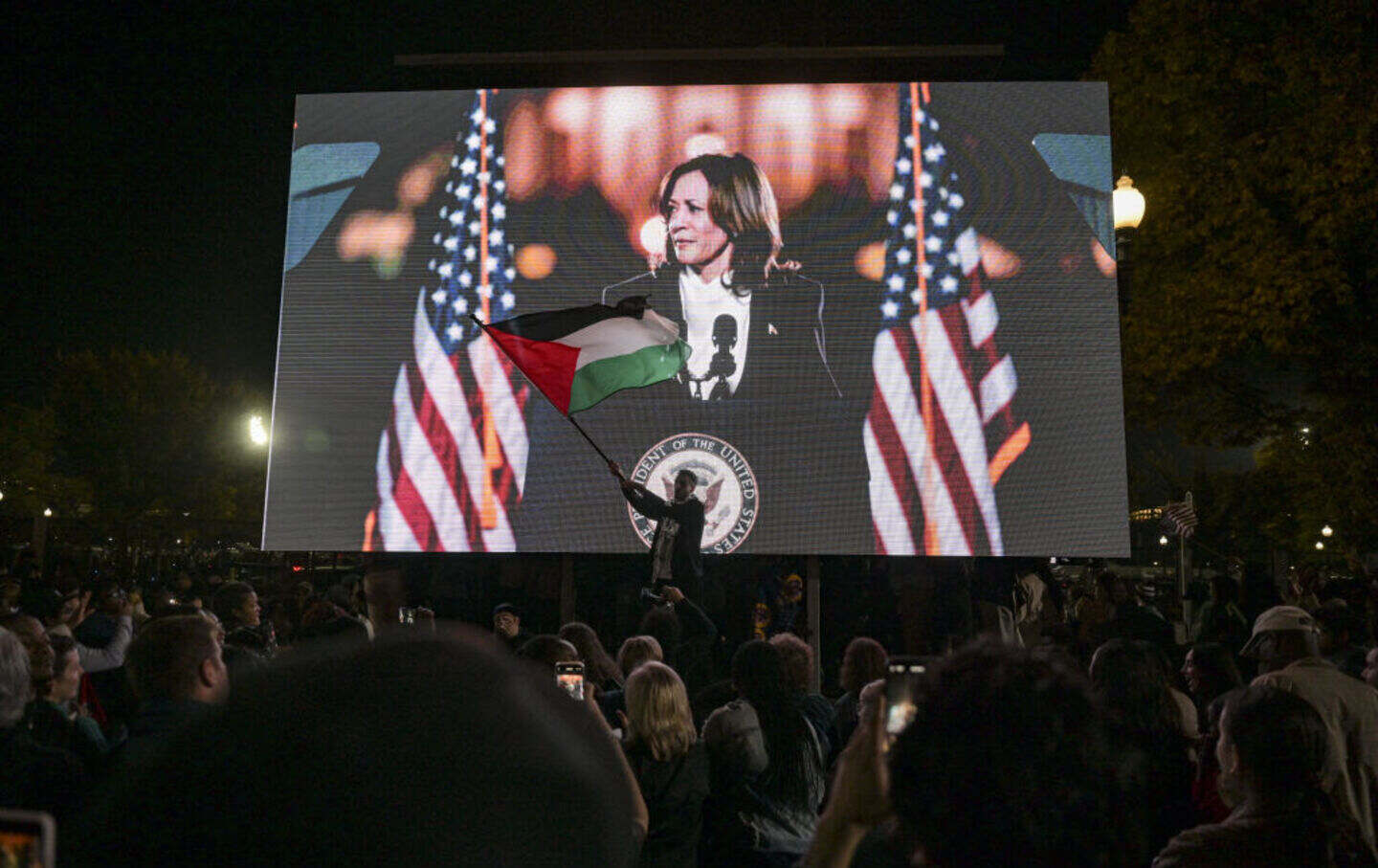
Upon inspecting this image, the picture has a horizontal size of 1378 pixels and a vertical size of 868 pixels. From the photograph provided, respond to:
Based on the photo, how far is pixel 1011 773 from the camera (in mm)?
1460

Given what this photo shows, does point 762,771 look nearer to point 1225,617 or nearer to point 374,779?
point 374,779

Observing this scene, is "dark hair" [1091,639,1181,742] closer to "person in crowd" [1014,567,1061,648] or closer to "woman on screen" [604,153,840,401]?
"person in crowd" [1014,567,1061,648]

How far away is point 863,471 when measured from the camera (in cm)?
1135

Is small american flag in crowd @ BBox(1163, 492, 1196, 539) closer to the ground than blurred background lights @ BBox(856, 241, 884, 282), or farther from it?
closer to the ground

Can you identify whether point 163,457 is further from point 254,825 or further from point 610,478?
point 254,825

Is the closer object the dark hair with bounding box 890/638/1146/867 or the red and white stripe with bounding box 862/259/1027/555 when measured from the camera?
the dark hair with bounding box 890/638/1146/867

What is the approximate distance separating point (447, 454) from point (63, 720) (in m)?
7.46

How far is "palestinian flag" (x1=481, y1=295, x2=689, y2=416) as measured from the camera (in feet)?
37.2

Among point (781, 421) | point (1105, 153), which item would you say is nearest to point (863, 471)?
point (781, 421)

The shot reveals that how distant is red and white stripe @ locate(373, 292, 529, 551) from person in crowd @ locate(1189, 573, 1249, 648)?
21.5 ft

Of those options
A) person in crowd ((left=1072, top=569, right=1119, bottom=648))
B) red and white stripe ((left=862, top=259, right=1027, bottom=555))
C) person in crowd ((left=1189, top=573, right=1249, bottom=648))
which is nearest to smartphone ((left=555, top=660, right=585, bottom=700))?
person in crowd ((left=1072, top=569, right=1119, bottom=648))

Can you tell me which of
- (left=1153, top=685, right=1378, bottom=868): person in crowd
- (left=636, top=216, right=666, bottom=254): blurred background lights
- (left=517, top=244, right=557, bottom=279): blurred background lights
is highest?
(left=636, top=216, right=666, bottom=254): blurred background lights

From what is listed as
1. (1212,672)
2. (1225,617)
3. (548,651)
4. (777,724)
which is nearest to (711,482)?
(1225,617)

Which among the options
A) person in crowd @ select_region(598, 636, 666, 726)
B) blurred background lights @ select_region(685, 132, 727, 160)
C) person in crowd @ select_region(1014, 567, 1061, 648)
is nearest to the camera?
person in crowd @ select_region(598, 636, 666, 726)
